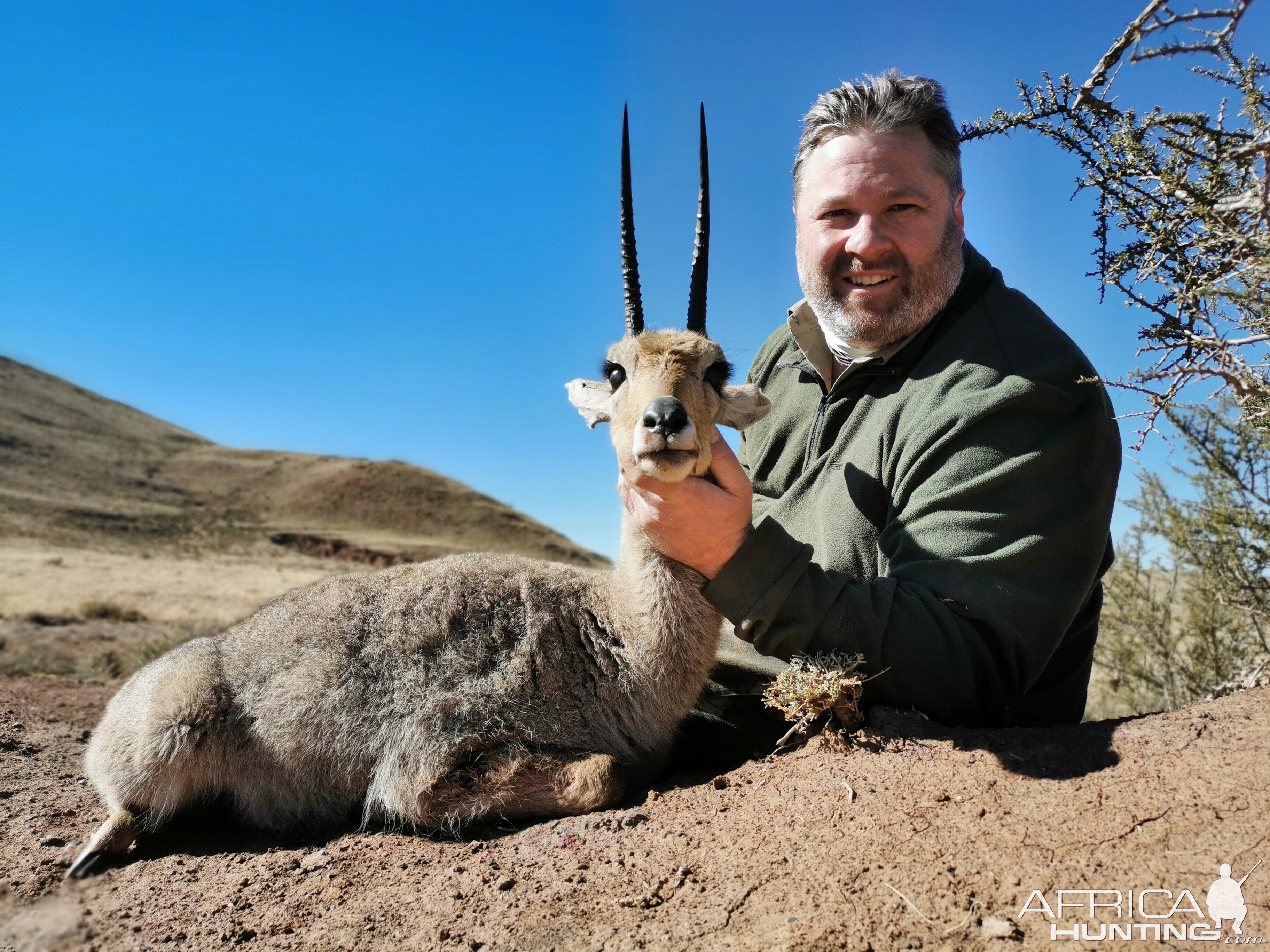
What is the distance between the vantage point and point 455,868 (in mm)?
4027

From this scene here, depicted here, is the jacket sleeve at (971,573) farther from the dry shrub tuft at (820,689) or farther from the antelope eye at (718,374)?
the antelope eye at (718,374)

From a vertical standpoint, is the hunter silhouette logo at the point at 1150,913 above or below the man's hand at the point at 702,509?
below

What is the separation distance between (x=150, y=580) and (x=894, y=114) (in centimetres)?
3747

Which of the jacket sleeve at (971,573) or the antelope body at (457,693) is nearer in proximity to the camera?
the jacket sleeve at (971,573)

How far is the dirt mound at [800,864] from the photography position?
2.87 meters

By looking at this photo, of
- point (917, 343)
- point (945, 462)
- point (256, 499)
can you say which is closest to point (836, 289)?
point (917, 343)

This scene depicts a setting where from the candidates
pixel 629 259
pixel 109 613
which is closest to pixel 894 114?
pixel 629 259

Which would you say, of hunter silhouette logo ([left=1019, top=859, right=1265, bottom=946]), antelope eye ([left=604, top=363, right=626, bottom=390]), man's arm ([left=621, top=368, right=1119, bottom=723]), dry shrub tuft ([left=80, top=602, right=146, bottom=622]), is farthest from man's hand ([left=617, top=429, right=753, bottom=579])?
dry shrub tuft ([left=80, top=602, right=146, bottom=622])

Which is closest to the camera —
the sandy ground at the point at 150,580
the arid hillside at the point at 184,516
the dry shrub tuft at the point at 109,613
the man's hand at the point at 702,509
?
the man's hand at the point at 702,509

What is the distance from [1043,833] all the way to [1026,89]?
3568 mm

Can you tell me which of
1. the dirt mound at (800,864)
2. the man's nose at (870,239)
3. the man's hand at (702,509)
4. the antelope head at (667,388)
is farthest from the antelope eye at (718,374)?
the dirt mound at (800,864)

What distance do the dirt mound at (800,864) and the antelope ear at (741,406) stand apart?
1.90 meters

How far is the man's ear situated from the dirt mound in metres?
2.25

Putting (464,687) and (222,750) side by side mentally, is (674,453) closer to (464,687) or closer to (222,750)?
(464,687)
